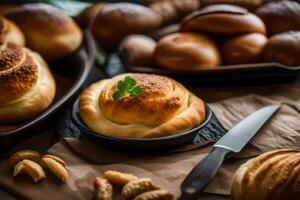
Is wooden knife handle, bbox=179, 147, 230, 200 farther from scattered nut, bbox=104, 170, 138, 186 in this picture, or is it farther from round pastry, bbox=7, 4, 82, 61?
round pastry, bbox=7, 4, 82, 61

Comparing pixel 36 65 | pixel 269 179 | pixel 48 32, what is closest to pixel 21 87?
pixel 36 65

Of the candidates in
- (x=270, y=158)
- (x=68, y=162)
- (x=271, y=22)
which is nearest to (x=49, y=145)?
(x=68, y=162)

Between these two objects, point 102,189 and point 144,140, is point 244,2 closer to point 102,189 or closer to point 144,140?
point 144,140

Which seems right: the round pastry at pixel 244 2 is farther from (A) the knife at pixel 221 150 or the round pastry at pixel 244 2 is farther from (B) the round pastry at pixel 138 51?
(A) the knife at pixel 221 150

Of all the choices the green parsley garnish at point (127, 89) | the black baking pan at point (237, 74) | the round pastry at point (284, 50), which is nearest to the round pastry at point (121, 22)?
the black baking pan at point (237, 74)

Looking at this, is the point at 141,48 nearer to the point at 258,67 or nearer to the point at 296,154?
the point at 258,67
